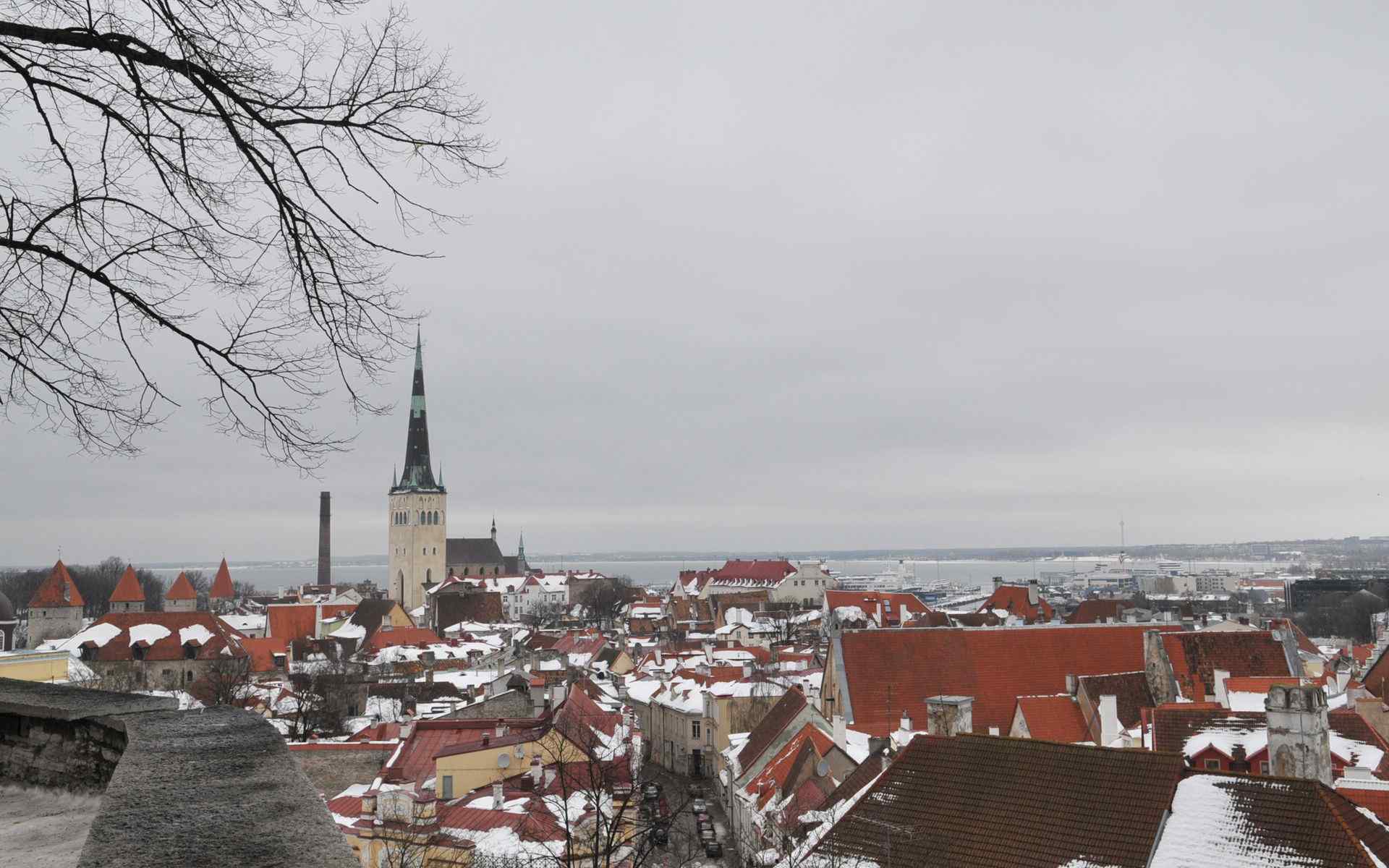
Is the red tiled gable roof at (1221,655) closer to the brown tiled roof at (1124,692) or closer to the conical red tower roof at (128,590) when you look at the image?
the brown tiled roof at (1124,692)

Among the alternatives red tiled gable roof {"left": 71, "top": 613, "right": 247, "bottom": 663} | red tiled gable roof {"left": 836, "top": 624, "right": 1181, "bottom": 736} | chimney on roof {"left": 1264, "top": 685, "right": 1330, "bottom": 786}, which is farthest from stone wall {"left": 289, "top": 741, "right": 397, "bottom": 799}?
red tiled gable roof {"left": 71, "top": 613, "right": 247, "bottom": 663}

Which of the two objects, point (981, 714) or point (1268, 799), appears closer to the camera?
point (1268, 799)

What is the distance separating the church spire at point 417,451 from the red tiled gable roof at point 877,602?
5755cm

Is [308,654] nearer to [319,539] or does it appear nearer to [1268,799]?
[1268,799]

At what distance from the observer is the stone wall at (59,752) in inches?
188

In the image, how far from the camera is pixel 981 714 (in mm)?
24672

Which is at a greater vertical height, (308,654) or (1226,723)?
(1226,723)

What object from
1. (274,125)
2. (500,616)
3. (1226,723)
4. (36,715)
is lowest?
(500,616)

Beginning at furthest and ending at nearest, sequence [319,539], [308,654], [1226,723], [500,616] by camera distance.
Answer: [319,539]
[500,616]
[308,654]
[1226,723]

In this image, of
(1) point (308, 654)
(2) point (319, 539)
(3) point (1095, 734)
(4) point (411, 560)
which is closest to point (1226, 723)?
(3) point (1095, 734)

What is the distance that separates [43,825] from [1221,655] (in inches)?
1055

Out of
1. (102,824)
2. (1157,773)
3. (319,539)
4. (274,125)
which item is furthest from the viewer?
(319,539)

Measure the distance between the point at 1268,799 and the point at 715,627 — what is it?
65.3 metres

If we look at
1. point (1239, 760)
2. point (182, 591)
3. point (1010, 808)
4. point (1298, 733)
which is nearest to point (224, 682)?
point (1010, 808)
